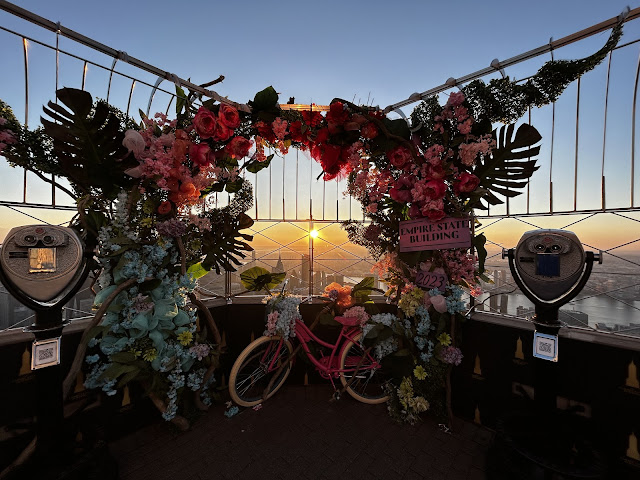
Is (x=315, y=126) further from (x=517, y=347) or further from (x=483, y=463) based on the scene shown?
(x=483, y=463)

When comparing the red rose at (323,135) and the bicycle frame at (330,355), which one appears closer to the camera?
the red rose at (323,135)

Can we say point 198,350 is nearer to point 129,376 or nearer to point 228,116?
point 129,376

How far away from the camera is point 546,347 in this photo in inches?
66.2

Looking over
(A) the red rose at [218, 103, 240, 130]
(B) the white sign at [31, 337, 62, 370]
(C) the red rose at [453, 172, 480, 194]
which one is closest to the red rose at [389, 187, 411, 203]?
(C) the red rose at [453, 172, 480, 194]

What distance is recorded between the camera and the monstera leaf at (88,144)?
5.22 ft

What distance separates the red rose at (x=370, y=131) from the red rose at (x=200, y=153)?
118 centimetres

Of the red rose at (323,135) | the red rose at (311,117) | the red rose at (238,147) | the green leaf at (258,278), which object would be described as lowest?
the green leaf at (258,278)

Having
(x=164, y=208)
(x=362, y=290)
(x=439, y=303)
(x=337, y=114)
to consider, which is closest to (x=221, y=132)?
(x=164, y=208)

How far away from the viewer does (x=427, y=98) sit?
2.40 metres

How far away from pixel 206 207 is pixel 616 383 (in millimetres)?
3186

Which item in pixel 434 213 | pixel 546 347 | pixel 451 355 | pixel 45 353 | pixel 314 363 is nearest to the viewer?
pixel 45 353

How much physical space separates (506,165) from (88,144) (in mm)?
2798

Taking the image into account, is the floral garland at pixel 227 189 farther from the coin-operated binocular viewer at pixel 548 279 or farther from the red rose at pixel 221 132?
the coin-operated binocular viewer at pixel 548 279

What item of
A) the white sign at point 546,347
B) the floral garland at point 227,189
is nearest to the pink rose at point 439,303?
the floral garland at point 227,189
